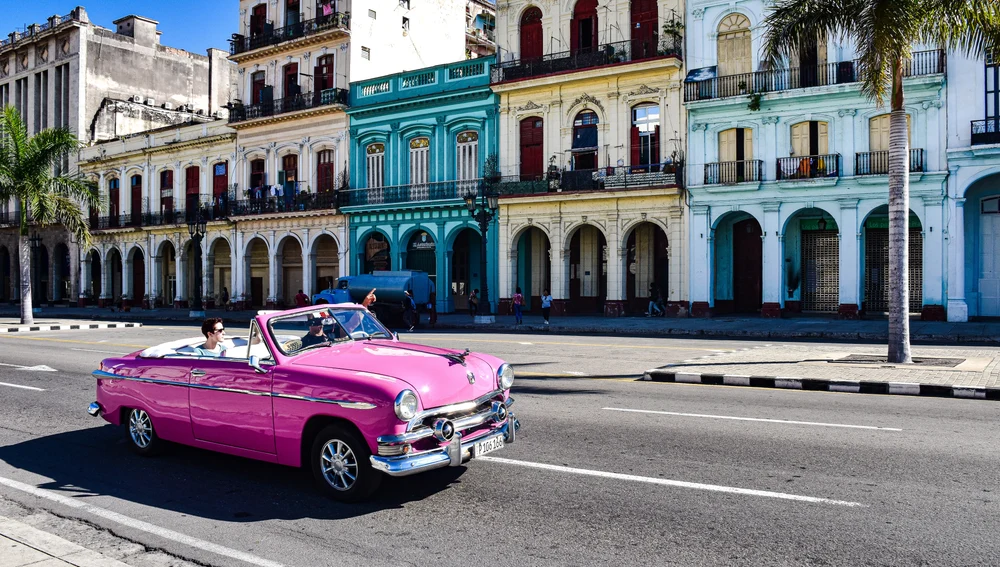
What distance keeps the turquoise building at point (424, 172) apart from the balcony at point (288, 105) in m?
0.80

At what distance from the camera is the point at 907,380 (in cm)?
1076

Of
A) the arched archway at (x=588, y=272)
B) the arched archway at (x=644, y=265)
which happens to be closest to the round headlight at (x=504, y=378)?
the arched archway at (x=644, y=265)

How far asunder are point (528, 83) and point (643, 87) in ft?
15.7

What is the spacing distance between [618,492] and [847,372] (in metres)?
7.60

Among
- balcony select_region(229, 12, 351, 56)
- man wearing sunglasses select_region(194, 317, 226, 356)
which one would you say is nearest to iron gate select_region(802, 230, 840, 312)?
balcony select_region(229, 12, 351, 56)

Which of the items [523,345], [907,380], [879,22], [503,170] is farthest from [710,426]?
[503,170]

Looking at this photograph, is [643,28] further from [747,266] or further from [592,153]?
[747,266]

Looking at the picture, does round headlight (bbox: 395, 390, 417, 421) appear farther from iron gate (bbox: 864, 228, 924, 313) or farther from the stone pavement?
iron gate (bbox: 864, 228, 924, 313)

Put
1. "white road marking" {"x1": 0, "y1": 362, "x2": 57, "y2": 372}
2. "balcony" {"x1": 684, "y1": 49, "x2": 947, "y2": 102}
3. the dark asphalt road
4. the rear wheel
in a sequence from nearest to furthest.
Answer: the dark asphalt road < the rear wheel < "white road marking" {"x1": 0, "y1": 362, "x2": 57, "y2": 372} < "balcony" {"x1": 684, "y1": 49, "x2": 947, "y2": 102}

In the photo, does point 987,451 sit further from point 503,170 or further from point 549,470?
point 503,170

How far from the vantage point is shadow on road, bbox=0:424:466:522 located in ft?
18.4

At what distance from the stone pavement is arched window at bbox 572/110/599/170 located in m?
16.9

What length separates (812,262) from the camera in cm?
2809

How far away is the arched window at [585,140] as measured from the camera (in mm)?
30609
